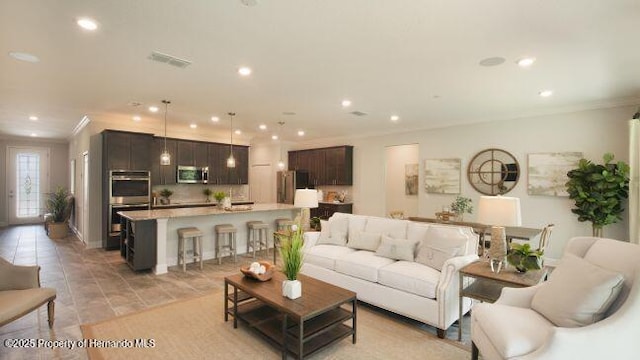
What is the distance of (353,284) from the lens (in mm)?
3623

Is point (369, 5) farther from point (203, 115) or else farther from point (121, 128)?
point (121, 128)

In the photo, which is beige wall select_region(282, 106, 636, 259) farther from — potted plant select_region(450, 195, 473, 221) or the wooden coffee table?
the wooden coffee table

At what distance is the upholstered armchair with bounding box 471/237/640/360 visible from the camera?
1727 mm

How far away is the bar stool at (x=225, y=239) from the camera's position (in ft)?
17.9

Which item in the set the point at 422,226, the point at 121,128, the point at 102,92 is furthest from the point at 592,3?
the point at 121,128

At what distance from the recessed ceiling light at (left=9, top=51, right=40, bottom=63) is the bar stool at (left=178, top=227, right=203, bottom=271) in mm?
2880

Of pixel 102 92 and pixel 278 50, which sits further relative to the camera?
pixel 102 92

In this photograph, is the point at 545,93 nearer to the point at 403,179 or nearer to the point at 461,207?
the point at 461,207

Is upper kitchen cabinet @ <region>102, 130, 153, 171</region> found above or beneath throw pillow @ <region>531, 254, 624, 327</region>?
above

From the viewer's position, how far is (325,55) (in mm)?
3232

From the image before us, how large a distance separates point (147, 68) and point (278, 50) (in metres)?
1.70

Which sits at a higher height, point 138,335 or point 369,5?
point 369,5

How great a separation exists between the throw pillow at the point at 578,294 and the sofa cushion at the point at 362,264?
1559 mm

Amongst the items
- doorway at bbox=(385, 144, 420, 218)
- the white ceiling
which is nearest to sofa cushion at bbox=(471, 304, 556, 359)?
the white ceiling
